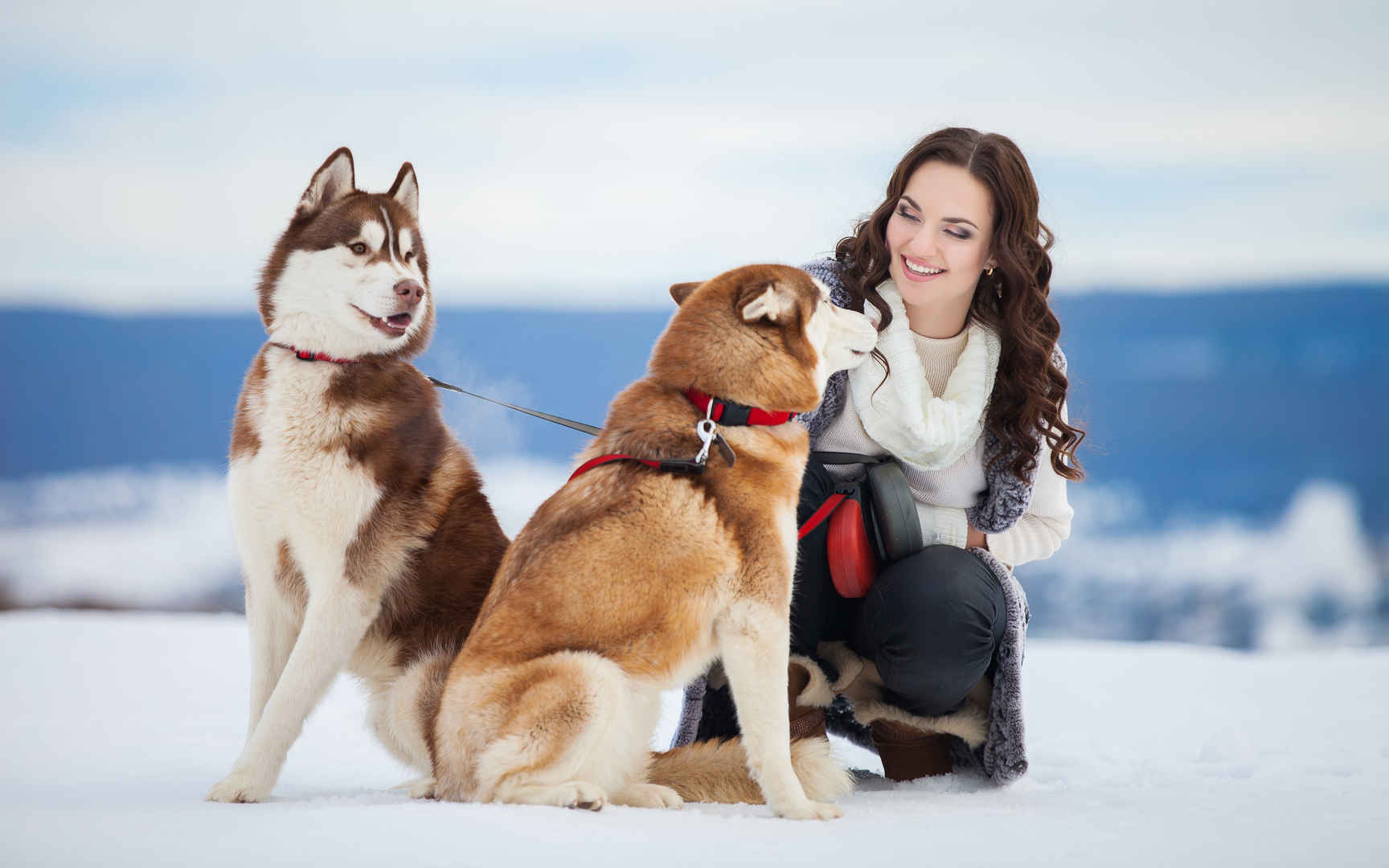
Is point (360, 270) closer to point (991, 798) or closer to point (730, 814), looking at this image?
point (730, 814)

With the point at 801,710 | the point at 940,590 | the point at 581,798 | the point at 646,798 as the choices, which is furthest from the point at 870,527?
the point at 581,798

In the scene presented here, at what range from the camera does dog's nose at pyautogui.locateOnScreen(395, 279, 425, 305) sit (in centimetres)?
260


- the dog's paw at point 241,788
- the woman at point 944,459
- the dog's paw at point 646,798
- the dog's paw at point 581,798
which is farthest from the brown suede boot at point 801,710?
the dog's paw at point 241,788

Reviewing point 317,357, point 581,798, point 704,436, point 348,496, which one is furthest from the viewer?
point 317,357

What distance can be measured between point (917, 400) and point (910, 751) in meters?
1.01

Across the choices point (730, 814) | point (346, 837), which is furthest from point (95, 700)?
point (730, 814)

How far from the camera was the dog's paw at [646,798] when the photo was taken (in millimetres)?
2346

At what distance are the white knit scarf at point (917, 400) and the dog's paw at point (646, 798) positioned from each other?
115 centimetres

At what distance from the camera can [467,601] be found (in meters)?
2.63

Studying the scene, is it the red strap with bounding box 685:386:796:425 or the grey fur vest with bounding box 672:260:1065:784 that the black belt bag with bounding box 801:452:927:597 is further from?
the red strap with bounding box 685:386:796:425

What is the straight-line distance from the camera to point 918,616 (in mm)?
2869

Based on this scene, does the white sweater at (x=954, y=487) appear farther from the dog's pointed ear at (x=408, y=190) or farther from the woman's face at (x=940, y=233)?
the dog's pointed ear at (x=408, y=190)

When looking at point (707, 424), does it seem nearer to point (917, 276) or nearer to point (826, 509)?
point (826, 509)

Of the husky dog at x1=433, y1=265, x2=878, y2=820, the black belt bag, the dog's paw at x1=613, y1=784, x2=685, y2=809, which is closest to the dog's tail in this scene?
the husky dog at x1=433, y1=265, x2=878, y2=820
